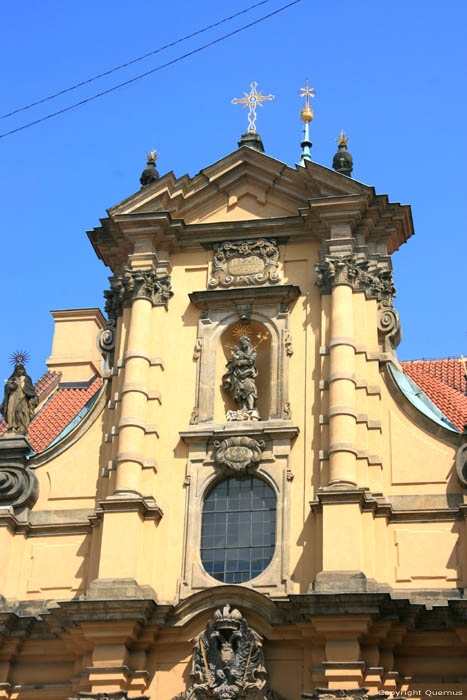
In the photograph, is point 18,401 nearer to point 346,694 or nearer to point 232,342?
point 232,342

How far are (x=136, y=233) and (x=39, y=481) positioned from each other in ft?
13.4

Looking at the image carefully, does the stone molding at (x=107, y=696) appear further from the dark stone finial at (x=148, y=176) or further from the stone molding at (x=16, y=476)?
the dark stone finial at (x=148, y=176)

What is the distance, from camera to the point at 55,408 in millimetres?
22766

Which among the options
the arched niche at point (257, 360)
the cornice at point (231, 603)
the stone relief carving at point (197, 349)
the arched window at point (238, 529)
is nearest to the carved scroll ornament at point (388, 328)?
the arched niche at point (257, 360)

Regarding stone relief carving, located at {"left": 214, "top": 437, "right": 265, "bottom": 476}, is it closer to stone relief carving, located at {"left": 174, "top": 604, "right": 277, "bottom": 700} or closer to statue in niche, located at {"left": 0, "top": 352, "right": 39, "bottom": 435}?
stone relief carving, located at {"left": 174, "top": 604, "right": 277, "bottom": 700}

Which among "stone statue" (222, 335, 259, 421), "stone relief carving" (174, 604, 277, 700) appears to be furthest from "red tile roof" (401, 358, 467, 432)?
"stone relief carving" (174, 604, 277, 700)

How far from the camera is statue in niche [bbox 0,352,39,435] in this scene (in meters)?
18.4

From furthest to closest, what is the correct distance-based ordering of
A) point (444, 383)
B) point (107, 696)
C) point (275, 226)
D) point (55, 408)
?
point (55, 408) → point (444, 383) → point (275, 226) → point (107, 696)

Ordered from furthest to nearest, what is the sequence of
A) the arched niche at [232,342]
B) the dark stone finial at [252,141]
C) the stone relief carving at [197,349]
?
the dark stone finial at [252,141], the stone relief carving at [197,349], the arched niche at [232,342]

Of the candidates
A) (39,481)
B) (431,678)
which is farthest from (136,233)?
(431,678)

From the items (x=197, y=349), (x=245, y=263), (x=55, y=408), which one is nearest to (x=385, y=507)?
(x=197, y=349)

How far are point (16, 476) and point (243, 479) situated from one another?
130 inches

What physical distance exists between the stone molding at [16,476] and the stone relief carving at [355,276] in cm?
493

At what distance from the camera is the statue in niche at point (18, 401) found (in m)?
18.4
